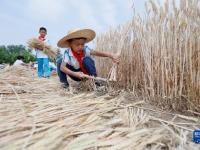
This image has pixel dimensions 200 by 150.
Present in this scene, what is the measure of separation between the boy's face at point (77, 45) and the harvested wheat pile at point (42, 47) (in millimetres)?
2221

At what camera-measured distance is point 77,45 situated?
3676mm

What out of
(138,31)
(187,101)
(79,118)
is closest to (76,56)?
(138,31)

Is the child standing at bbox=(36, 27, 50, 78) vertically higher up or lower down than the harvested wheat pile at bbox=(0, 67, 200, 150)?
higher up

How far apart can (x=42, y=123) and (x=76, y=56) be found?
1827mm

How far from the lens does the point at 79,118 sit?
80.4 inches

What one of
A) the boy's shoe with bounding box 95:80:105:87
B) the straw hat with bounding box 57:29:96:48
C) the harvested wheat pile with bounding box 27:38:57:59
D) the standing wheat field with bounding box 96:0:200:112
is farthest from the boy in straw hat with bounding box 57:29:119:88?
the harvested wheat pile with bounding box 27:38:57:59

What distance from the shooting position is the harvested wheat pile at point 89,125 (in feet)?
5.41

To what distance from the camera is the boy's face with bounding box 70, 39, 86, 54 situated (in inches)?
143

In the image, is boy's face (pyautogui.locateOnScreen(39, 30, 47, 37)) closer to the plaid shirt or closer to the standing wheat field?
the plaid shirt

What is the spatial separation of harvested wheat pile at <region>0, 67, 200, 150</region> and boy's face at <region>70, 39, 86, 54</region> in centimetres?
111

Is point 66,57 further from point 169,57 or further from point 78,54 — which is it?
point 169,57

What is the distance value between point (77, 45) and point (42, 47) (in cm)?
241

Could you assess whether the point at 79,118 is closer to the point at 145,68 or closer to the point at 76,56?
the point at 145,68

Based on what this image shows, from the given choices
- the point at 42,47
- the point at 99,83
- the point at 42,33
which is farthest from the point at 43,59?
the point at 99,83
